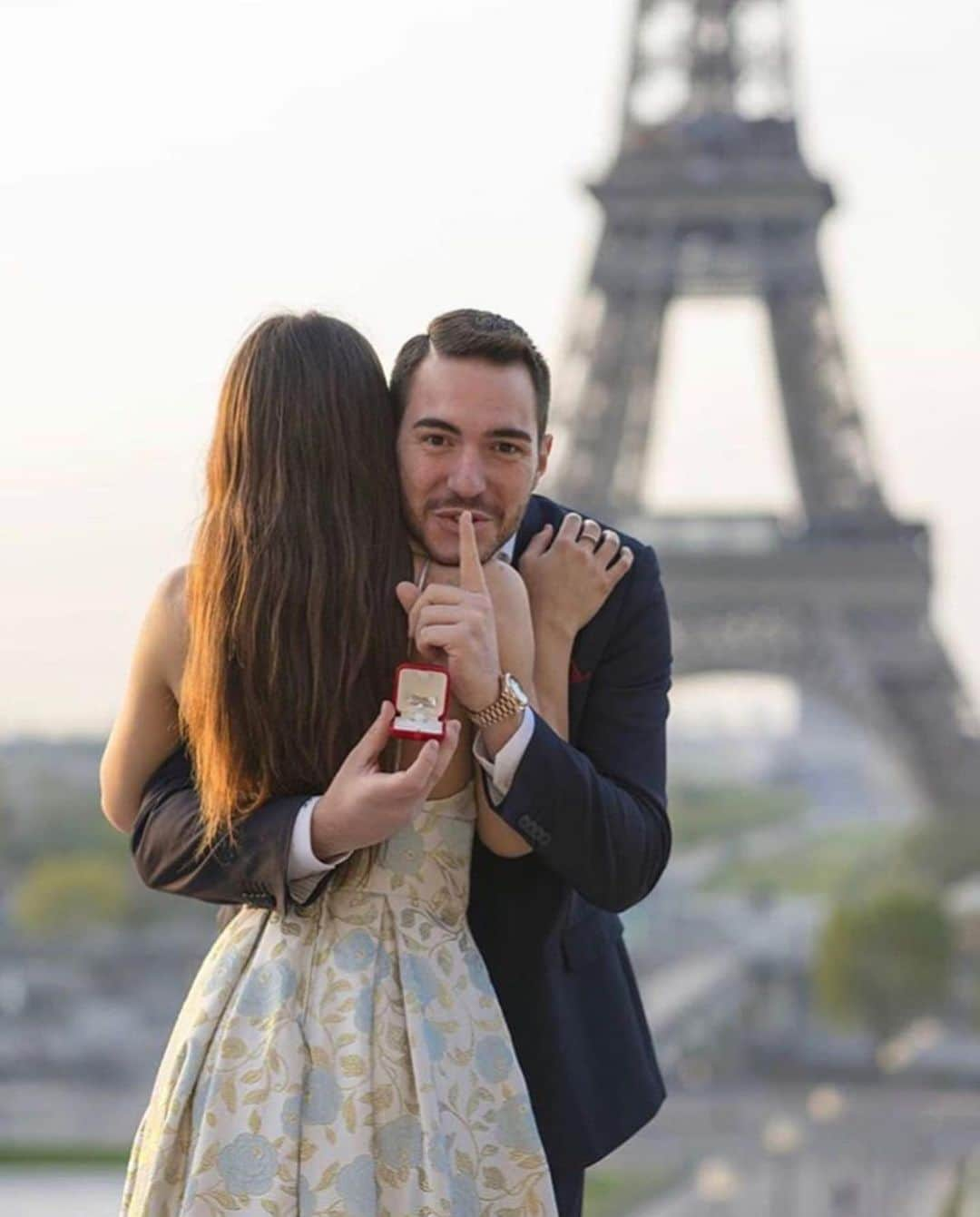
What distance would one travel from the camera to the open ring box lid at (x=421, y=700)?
2.21 metres

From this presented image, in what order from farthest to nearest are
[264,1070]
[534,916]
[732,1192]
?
1. [732,1192]
2. [534,916]
3. [264,1070]

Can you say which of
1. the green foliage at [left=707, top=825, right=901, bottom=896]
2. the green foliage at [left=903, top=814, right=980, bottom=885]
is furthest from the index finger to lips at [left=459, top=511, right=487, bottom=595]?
the green foliage at [left=707, top=825, right=901, bottom=896]

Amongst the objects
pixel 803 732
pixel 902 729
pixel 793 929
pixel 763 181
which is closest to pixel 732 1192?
pixel 902 729

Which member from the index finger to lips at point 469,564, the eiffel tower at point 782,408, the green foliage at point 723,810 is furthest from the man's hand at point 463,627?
the green foliage at point 723,810

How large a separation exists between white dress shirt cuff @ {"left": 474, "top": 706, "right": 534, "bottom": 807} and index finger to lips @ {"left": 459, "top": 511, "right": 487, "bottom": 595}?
0.12 meters

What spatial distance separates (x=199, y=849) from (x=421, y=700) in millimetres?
293

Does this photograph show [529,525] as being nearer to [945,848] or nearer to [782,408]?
[782,408]

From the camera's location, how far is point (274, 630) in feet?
7.52

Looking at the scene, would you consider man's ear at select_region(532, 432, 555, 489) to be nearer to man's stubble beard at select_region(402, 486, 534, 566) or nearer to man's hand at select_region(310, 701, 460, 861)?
man's stubble beard at select_region(402, 486, 534, 566)

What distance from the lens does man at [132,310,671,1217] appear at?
7.55ft

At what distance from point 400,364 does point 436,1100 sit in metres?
0.66

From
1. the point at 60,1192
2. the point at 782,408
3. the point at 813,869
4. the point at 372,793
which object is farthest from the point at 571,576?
the point at 813,869

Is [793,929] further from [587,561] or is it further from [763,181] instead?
[587,561]

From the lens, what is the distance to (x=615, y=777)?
7.98 ft
